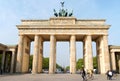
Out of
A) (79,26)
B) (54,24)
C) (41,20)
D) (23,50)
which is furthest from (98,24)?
(23,50)

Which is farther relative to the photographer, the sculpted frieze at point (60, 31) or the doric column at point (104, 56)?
the sculpted frieze at point (60, 31)

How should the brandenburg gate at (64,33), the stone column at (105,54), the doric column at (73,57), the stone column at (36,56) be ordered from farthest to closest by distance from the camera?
the brandenburg gate at (64,33) → the stone column at (36,56) → the doric column at (73,57) → the stone column at (105,54)

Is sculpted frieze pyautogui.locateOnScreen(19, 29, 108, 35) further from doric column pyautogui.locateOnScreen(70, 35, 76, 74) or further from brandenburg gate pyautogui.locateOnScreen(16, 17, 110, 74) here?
doric column pyautogui.locateOnScreen(70, 35, 76, 74)

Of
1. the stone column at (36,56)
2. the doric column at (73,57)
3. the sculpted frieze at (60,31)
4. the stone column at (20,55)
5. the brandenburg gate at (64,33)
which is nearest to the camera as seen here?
the doric column at (73,57)

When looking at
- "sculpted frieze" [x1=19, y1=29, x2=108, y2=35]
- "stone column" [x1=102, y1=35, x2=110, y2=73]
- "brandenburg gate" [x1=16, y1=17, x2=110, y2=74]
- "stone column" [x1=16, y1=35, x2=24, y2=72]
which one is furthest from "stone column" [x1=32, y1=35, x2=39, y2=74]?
"stone column" [x1=102, y1=35, x2=110, y2=73]

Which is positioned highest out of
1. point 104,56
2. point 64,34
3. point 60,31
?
point 60,31

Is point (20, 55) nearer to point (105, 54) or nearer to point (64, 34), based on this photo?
point (64, 34)

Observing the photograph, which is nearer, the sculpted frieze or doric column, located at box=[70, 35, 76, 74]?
doric column, located at box=[70, 35, 76, 74]

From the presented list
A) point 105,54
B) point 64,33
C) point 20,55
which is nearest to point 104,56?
point 105,54

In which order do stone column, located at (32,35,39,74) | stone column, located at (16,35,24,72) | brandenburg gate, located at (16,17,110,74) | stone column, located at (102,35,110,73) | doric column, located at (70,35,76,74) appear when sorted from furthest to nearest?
brandenburg gate, located at (16,17,110,74) < stone column, located at (16,35,24,72) < stone column, located at (32,35,39,74) < doric column, located at (70,35,76,74) < stone column, located at (102,35,110,73)

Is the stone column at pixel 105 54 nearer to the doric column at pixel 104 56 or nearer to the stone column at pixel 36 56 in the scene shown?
the doric column at pixel 104 56

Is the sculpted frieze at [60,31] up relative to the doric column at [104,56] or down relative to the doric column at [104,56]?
up

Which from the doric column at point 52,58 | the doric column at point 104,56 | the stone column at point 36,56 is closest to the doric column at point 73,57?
the doric column at point 52,58

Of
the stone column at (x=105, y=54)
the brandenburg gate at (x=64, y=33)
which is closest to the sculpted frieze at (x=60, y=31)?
the brandenburg gate at (x=64, y=33)
